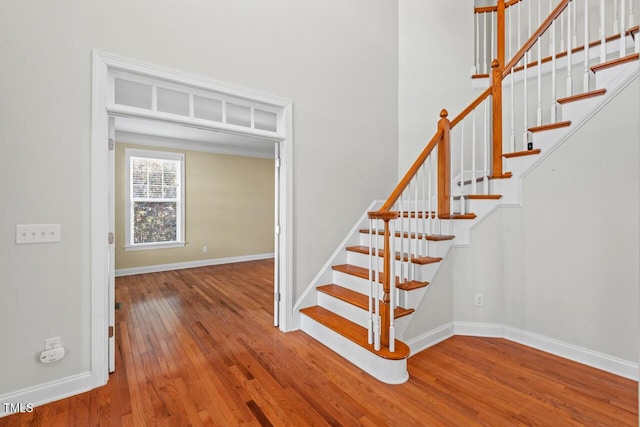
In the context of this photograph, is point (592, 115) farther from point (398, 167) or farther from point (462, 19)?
point (462, 19)

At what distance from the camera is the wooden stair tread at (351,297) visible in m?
2.34

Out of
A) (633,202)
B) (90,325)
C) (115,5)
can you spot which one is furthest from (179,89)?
(633,202)

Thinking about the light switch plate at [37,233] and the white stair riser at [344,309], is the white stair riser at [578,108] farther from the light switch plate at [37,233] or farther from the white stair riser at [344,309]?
the light switch plate at [37,233]

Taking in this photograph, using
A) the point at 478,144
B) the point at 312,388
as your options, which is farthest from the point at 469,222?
the point at 312,388

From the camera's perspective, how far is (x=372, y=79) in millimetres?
3568

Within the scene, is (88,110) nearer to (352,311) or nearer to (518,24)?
(352,311)

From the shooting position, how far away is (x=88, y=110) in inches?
76.9

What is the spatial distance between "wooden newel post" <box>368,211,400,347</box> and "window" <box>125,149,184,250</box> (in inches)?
191

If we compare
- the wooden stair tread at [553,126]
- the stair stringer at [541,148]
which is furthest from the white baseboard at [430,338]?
the wooden stair tread at [553,126]

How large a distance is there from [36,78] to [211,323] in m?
2.46

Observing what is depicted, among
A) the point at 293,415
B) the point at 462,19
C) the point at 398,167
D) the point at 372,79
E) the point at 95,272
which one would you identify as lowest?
the point at 293,415

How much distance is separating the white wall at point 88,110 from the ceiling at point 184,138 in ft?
5.51

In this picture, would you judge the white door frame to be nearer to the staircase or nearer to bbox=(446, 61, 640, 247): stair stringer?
the staircase

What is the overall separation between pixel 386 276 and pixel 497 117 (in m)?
1.97
